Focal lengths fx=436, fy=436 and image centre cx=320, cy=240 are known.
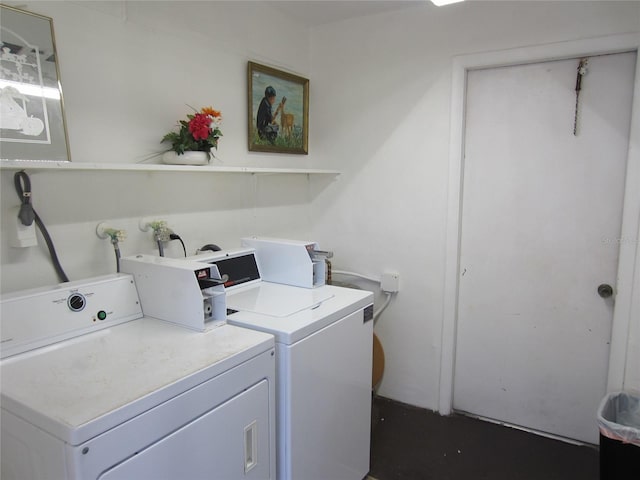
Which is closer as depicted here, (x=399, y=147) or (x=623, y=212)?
(x=623, y=212)

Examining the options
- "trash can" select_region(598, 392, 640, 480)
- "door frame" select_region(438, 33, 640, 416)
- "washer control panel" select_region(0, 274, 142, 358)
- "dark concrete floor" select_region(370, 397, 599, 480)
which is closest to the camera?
"washer control panel" select_region(0, 274, 142, 358)

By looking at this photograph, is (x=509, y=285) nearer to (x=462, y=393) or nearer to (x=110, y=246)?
(x=462, y=393)

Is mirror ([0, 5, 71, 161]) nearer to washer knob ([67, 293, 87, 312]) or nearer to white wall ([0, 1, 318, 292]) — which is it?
white wall ([0, 1, 318, 292])

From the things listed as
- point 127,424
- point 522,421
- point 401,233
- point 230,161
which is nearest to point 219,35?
point 230,161

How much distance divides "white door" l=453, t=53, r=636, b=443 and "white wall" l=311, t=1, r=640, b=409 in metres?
0.18

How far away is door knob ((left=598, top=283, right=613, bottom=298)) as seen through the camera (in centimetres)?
225

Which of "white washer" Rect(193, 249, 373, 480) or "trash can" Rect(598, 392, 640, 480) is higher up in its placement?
"white washer" Rect(193, 249, 373, 480)

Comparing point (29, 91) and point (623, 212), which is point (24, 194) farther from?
point (623, 212)

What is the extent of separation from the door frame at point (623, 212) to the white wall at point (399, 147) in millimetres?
53

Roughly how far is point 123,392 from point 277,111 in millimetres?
1988

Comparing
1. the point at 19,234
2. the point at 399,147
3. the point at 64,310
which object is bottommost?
the point at 64,310

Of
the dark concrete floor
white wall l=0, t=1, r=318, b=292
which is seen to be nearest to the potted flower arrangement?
white wall l=0, t=1, r=318, b=292

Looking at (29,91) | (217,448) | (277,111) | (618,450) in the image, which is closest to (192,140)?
(29,91)

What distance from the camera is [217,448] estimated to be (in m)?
1.29
